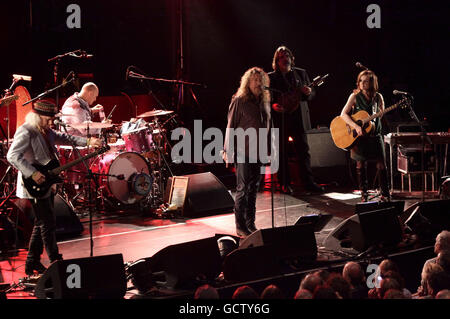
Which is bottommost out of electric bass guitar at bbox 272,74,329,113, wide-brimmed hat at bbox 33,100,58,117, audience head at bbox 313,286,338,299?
audience head at bbox 313,286,338,299

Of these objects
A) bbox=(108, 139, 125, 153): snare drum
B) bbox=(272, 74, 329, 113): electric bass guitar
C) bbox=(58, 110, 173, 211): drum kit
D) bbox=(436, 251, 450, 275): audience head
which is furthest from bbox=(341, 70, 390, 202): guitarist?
bbox=(108, 139, 125, 153): snare drum

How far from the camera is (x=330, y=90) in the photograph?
12133 mm

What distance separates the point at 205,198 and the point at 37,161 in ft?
11.5

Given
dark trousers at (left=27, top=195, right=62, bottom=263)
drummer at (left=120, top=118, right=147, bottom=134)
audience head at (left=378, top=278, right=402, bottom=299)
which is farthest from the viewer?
drummer at (left=120, top=118, right=147, bottom=134)

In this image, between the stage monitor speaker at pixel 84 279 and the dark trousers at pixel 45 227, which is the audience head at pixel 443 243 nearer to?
the stage monitor speaker at pixel 84 279

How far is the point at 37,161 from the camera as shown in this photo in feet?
18.6

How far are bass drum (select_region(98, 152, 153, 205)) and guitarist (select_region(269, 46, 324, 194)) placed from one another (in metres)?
2.34

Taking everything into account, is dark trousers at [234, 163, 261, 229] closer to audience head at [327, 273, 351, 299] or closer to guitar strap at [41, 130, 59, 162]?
guitar strap at [41, 130, 59, 162]

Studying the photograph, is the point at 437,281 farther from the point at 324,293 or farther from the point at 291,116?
the point at 291,116

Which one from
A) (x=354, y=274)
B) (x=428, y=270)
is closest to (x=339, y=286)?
(x=354, y=274)

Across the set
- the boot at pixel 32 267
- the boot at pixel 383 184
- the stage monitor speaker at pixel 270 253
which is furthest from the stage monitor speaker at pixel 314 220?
the boot at pixel 32 267

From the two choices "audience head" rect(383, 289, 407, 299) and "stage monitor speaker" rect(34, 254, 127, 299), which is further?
"stage monitor speaker" rect(34, 254, 127, 299)

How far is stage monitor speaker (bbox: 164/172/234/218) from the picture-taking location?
8633mm

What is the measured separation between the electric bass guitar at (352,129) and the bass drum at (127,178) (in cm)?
305
